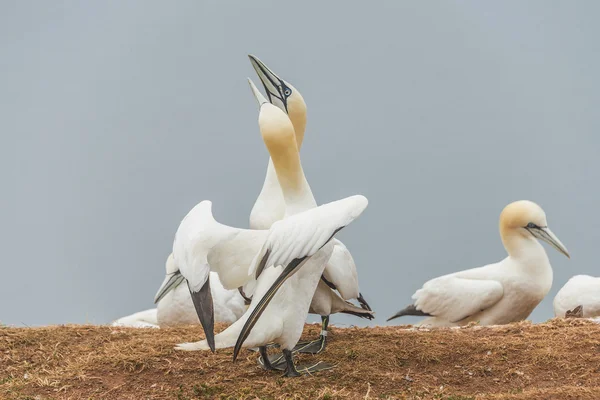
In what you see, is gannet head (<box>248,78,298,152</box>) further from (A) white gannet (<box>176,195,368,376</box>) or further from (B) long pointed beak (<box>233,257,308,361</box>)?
(B) long pointed beak (<box>233,257,308,361</box>)

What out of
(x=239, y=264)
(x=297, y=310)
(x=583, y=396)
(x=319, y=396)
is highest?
(x=239, y=264)

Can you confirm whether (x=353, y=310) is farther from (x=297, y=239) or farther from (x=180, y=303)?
(x=180, y=303)

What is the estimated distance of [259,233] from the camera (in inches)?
213

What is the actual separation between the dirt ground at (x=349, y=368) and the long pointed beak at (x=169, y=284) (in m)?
1.99

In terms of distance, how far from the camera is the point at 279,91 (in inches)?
277

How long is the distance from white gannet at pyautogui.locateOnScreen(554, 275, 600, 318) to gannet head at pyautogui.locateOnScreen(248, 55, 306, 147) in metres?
3.74

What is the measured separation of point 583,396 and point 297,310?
1695 mm

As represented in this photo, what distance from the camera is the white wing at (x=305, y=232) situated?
189 inches

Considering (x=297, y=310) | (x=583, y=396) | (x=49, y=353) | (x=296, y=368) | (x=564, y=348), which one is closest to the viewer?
(x=583, y=396)

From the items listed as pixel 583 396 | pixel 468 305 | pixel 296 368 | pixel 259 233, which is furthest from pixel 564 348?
pixel 468 305

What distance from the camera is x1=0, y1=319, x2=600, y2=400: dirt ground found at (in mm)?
5270

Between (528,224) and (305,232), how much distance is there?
5527mm

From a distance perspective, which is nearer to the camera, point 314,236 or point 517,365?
point 314,236

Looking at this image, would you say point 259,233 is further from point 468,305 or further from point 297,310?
point 468,305
